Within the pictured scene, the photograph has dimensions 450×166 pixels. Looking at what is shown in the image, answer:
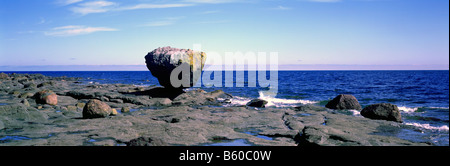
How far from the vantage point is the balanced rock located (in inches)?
899

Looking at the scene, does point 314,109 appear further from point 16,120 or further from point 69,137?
point 16,120

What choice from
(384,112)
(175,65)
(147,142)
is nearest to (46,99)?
(175,65)

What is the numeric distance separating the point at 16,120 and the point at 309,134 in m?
12.7

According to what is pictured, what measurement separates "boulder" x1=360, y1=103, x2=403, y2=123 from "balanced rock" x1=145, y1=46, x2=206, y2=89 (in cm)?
1326

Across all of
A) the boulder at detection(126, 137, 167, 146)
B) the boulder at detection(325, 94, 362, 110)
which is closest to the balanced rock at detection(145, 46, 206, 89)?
the boulder at detection(325, 94, 362, 110)

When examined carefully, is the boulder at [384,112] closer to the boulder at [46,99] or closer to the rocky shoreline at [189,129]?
the rocky shoreline at [189,129]

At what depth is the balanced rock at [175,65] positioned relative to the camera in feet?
74.9

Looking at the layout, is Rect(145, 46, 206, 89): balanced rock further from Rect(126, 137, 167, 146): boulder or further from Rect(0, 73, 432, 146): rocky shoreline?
Rect(126, 137, 167, 146): boulder

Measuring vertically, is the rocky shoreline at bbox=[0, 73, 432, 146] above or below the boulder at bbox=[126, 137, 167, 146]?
below

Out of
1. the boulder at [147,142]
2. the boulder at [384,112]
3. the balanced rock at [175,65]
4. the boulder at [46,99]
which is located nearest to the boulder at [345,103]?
the boulder at [384,112]

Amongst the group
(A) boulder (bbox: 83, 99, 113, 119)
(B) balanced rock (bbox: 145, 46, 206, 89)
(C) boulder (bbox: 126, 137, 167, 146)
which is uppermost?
(B) balanced rock (bbox: 145, 46, 206, 89)

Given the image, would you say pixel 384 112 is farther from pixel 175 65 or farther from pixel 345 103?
→ pixel 175 65

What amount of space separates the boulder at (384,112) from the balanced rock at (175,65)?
13.3m
